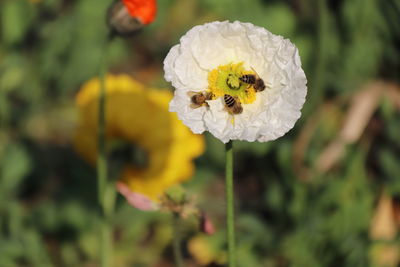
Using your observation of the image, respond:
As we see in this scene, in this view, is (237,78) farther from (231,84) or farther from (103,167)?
(103,167)

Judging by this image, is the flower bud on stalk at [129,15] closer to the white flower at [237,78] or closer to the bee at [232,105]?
the white flower at [237,78]

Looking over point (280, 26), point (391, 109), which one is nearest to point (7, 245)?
point (280, 26)

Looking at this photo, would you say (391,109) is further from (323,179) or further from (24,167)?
(24,167)

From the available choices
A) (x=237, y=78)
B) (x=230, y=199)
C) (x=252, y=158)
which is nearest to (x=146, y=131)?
(x=252, y=158)

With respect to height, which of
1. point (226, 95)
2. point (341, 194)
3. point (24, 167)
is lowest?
point (226, 95)

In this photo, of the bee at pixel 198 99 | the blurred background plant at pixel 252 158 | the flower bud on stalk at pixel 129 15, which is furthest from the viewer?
the blurred background plant at pixel 252 158

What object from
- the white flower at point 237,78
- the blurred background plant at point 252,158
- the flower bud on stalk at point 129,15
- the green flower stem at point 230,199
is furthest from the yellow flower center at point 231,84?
the blurred background plant at point 252,158

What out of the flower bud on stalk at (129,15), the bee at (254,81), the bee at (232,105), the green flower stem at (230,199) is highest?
the flower bud on stalk at (129,15)

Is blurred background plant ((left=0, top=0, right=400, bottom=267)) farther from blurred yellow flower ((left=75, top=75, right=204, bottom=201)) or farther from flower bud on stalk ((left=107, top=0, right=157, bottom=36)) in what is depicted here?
flower bud on stalk ((left=107, top=0, right=157, bottom=36))
